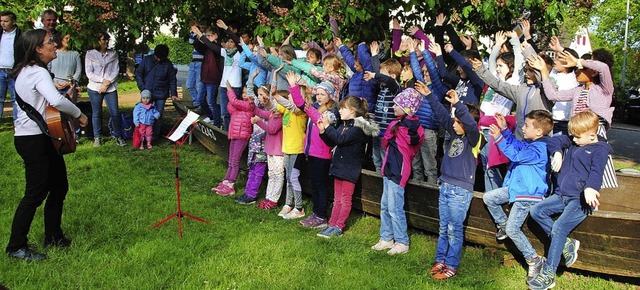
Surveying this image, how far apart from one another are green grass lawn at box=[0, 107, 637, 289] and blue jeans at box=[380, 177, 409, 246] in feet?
0.64

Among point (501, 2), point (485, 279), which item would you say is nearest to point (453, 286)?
point (485, 279)

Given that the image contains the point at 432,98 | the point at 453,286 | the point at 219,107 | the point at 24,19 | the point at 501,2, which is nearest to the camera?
the point at 453,286

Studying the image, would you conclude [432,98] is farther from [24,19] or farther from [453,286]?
[24,19]

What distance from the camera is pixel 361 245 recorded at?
566cm

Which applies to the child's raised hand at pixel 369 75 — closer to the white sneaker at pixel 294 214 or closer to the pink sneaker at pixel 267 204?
the white sneaker at pixel 294 214

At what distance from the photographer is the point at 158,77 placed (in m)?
9.85

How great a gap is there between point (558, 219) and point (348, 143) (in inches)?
80.3

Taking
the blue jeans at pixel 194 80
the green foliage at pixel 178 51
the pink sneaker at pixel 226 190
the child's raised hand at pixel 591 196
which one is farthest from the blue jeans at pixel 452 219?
the green foliage at pixel 178 51

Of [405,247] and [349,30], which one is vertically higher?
[349,30]

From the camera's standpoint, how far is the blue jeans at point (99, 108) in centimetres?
955

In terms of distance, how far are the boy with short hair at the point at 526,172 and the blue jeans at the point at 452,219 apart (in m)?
0.36

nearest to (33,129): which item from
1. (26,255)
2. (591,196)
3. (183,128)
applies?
(26,255)

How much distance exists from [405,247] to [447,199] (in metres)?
0.73

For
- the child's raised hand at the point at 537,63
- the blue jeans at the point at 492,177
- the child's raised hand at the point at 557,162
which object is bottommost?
the blue jeans at the point at 492,177
